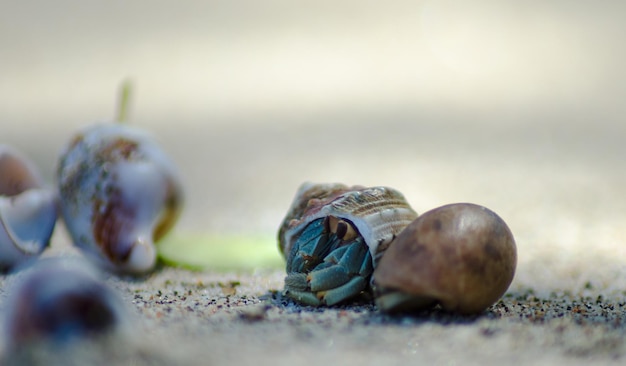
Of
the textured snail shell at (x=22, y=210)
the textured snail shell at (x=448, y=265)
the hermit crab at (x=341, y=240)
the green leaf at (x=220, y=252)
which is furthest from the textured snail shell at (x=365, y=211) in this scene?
the textured snail shell at (x=22, y=210)

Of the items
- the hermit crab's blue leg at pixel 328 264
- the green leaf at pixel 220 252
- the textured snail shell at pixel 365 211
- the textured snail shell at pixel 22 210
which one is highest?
the textured snail shell at pixel 365 211

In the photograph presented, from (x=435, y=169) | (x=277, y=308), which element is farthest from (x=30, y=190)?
(x=435, y=169)

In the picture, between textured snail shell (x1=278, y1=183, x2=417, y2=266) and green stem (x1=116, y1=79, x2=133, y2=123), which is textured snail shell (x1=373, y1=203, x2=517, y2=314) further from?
green stem (x1=116, y1=79, x2=133, y2=123)

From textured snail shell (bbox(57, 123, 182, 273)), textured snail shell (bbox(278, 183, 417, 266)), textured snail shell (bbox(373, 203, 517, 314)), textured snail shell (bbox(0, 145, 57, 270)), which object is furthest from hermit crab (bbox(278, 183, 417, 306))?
textured snail shell (bbox(0, 145, 57, 270))

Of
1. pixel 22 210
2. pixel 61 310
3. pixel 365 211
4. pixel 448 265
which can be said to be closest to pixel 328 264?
pixel 365 211

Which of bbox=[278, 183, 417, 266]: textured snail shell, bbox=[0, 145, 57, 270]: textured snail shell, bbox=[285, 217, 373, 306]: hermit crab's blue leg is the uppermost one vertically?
bbox=[278, 183, 417, 266]: textured snail shell

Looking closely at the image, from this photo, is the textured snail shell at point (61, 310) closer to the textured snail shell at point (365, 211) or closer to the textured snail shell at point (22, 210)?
the textured snail shell at point (365, 211)
